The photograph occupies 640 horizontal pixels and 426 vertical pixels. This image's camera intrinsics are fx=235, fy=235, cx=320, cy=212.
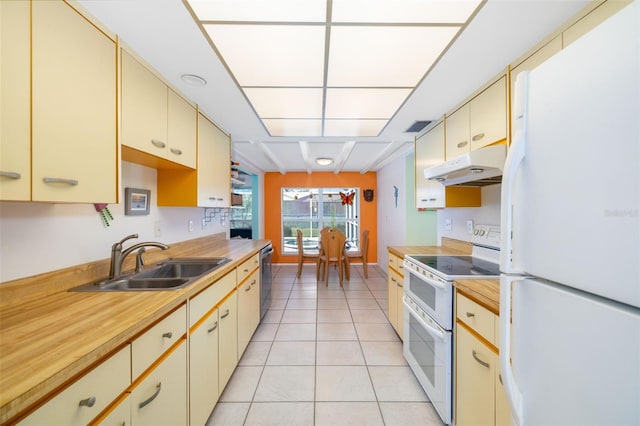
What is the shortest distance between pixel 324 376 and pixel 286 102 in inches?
90.5

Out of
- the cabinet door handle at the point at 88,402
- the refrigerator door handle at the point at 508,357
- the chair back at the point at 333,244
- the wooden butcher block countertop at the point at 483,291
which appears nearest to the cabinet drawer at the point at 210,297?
the cabinet door handle at the point at 88,402

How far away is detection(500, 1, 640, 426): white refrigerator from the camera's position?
46 centimetres

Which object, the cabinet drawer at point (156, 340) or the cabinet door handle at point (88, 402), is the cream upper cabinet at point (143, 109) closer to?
the cabinet drawer at point (156, 340)

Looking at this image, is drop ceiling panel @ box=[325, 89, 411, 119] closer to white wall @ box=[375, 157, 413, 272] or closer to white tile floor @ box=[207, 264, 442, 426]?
white wall @ box=[375, 157, 413, 272]

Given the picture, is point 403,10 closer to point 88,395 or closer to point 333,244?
point 88,395

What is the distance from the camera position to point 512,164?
68 centimetres

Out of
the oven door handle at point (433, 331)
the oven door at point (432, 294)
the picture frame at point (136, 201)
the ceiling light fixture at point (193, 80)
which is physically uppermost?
the ceiling light fixture at point (193, 80)

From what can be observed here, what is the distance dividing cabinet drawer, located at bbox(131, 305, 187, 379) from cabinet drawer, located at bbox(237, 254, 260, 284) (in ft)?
2.62

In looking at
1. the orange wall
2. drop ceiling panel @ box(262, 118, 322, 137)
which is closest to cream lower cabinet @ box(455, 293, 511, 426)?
drop ceiling panel @ box(262, 118, 322, 137)

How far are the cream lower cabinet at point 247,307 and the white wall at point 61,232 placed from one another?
0.86 meters

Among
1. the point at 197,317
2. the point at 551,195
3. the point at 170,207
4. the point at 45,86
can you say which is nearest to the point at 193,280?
the point at 197,317

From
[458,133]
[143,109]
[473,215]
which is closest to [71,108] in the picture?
[143,109]

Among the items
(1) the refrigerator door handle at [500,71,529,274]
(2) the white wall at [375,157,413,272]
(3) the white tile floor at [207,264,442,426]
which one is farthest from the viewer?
(2) the white wall at [375,157,413,272]

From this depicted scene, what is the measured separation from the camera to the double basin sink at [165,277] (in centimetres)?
130
